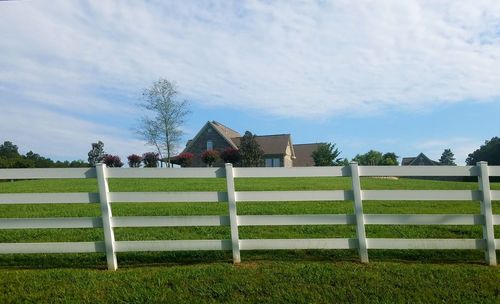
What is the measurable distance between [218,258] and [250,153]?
35326 mm

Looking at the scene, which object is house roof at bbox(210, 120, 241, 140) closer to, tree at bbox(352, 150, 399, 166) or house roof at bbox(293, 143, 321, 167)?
house roof at bbox(293, 143, 321, 167)

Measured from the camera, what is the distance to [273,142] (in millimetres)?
56000

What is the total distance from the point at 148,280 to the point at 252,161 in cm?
3625

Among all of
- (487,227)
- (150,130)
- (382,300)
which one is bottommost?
(382,300)

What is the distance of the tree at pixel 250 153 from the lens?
41.8 meters

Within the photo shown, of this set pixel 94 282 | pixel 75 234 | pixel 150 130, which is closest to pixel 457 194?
pixel 94 282

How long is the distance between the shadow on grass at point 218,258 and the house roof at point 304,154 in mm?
52777

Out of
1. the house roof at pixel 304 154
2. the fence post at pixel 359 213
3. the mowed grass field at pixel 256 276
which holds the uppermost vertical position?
the house roof at pixel 304 154

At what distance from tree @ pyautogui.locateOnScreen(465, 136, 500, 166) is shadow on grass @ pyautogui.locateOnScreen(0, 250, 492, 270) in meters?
58.2

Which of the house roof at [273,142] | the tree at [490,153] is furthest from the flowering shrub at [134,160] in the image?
the tree at [490,153]

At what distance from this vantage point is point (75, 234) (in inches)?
324

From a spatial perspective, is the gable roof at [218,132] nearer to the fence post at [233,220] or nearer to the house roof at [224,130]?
the house roof at [224,130]

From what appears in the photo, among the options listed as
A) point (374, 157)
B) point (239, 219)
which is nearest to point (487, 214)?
point (239, 219)

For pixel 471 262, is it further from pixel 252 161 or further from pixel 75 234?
pixel 252 161
